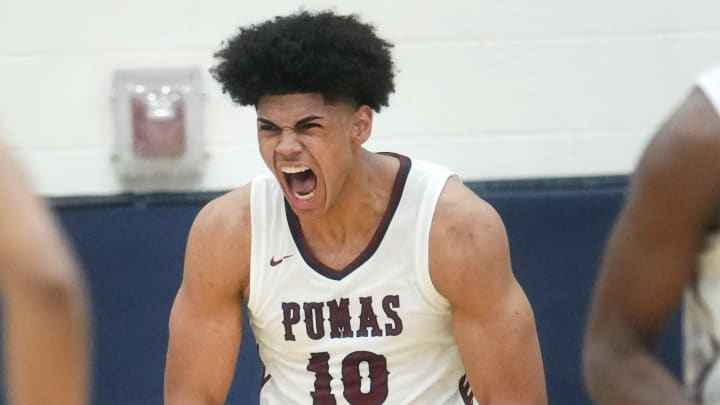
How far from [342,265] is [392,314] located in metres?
0.14

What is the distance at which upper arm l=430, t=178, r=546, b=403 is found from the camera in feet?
9.55

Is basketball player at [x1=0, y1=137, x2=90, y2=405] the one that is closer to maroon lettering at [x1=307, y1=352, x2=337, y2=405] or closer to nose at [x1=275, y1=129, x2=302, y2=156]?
nose at [x1=275, y1=129, x2=302, y2=156]

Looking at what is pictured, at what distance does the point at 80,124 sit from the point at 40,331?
2589 millimetres

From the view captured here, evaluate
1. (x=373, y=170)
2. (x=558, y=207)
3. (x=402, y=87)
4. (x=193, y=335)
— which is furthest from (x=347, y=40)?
(x=558, y=207)

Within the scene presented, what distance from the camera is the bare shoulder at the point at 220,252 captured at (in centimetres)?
298

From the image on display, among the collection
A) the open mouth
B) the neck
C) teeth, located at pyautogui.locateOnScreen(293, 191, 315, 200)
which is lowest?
the neck

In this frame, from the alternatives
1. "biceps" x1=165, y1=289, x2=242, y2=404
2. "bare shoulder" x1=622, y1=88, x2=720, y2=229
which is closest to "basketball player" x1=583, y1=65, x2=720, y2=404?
"bare shoulder" x1=622, y1=88, x2=720, y2=229

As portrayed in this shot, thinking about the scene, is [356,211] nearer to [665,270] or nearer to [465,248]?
[465,248]

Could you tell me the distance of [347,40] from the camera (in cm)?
287

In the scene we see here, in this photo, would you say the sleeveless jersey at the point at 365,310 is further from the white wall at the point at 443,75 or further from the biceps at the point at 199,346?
the white wall at the point at 443,75

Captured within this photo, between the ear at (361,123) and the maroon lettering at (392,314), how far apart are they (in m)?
0.32

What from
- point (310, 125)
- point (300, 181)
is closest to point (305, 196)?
point (300, 181)

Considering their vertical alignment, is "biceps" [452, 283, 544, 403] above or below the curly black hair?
below

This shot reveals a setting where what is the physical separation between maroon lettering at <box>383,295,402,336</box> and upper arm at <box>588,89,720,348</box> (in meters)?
1.24
